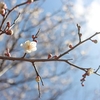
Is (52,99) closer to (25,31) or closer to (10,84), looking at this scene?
(10,84)

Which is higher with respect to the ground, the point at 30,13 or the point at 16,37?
the point at 30,13

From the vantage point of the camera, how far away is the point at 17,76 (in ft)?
18.5

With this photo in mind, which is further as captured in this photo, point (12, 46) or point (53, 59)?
point (12, 46)

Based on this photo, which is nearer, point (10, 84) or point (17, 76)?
point (10, 84)

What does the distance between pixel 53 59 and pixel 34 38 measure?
217mm

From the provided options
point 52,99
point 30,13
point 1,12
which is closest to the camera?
point 1,12

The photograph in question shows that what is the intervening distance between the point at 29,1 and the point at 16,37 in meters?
3.89

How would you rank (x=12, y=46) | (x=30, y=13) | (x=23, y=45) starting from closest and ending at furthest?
(x=23, y=45) → (x=12, y=46) → (x=30, y=13)

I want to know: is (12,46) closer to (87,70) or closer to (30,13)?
(30,13)

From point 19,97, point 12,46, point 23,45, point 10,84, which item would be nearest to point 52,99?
point 19,97

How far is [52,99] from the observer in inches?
240

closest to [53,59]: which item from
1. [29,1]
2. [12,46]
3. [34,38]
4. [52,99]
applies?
[34,38]

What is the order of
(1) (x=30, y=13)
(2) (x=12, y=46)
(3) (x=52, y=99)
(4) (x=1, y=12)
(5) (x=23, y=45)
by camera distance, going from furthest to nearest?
(3) (x=52, y=99), (1) (x=30, y=13), (2) (x=12, y=46), (5) (x=23, y=45), (4) (x=1, y=12)

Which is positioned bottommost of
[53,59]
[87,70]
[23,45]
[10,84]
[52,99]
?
[52,99]
